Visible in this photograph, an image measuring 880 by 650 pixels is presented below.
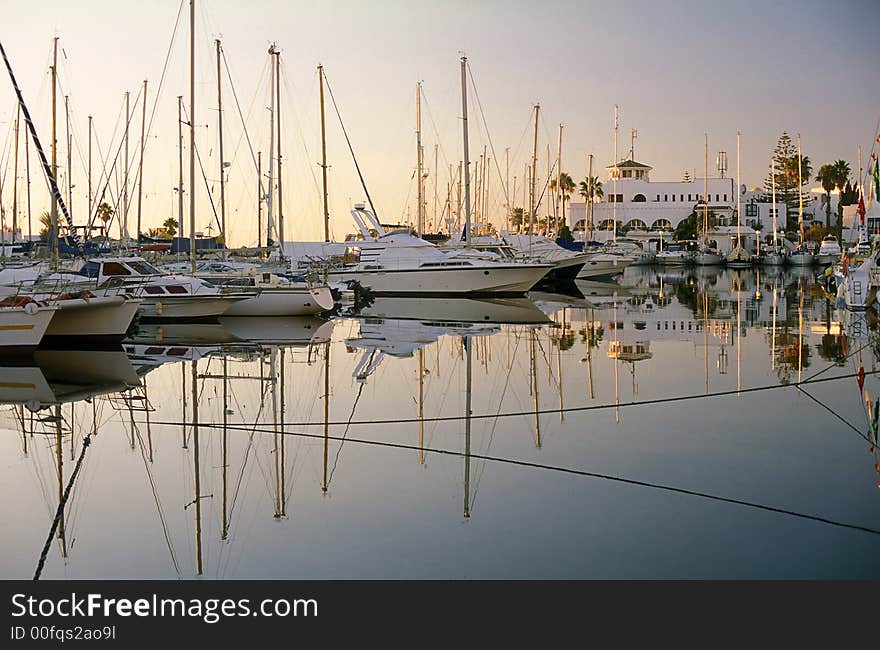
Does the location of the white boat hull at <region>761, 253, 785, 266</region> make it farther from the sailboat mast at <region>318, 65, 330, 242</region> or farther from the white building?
the sailboat mast at <region>318, 65, 330, 242</region>

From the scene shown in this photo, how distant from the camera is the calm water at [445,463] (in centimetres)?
679

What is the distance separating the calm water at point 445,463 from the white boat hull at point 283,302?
7213mm

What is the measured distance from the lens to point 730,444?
400 inches

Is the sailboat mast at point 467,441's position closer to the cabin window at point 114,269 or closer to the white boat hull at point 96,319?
the white boat hull at point 96,319

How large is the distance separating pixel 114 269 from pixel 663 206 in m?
82.9

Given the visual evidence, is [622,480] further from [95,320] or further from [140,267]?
[140,267]

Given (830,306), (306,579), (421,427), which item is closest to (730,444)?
(421,427)

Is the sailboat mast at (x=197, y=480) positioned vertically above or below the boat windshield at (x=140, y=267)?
below

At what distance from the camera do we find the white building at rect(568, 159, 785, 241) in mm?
99688

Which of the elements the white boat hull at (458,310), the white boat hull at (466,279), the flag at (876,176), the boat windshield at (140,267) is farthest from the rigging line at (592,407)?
the white boat hull at (466,279)
